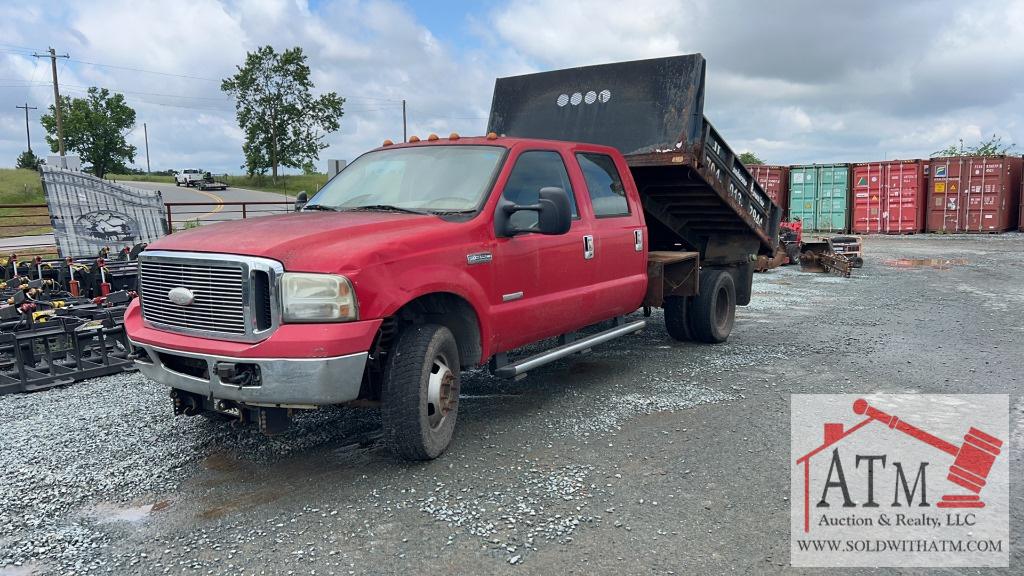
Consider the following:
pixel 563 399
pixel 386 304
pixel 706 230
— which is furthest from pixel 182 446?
pixel 706 230

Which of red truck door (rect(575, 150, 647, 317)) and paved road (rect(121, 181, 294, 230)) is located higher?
paved road (rect(121, 181, 294, 230))

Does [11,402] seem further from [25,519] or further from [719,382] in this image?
[719,382]

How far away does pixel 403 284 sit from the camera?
3938mm

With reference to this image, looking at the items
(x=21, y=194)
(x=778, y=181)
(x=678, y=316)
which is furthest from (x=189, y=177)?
(x=678, y=316)

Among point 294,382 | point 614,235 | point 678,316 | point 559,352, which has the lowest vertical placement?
point 678,316

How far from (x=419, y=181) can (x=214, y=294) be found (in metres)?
1.74

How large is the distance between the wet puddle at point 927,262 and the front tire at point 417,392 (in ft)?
48.6

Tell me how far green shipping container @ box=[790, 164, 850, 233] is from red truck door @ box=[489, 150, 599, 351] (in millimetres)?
24047

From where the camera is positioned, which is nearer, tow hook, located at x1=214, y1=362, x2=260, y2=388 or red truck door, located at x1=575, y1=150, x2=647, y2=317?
tow hook, located at x1=214, y1=362, x2=260, y2=388

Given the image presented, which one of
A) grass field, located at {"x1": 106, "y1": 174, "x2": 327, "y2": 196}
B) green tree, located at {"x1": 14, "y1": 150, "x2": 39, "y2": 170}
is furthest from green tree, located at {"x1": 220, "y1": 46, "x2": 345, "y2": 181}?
green tree, located at {"x1": 14, "y1": 150, "x2": 39, "y2": 170}

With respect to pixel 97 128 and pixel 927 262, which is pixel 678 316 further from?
pixel 97 128

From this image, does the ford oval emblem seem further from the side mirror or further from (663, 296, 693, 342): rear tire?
(663, 296, 693, 342): rear tire

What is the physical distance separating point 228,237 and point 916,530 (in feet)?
12.6

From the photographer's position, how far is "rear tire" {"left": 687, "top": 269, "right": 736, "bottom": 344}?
7.54 metres
